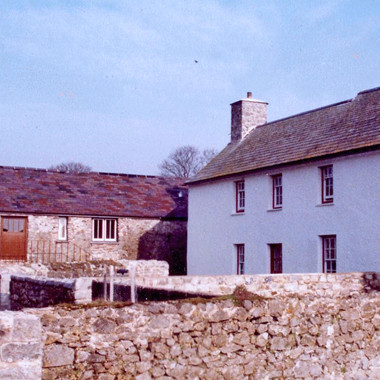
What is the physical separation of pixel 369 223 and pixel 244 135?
35.7ft

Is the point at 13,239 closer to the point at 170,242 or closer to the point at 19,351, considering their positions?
the point at 170,242

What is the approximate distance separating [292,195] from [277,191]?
1.17 meters

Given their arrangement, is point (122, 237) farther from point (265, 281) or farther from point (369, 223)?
point (265, 281)

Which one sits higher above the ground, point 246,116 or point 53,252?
point 246,116

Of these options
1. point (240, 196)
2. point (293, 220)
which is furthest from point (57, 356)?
point (240, 196)

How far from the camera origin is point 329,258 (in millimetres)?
20156

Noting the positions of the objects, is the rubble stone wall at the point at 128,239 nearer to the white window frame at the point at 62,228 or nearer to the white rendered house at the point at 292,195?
the white window frame at the point at 62,228

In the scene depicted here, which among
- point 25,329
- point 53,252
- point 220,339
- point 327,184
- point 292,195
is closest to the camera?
point 25,329

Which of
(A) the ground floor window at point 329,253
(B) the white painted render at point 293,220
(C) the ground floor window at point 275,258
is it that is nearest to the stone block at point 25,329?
(B) the white painted render at point 293,220

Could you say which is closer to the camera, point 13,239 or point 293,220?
point 293,220

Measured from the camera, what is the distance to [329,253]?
20.2m

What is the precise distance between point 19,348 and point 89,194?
2513cm

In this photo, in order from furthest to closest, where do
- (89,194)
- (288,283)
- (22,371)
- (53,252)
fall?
(89,194) → (53,252) → (288,283) → (22,371)

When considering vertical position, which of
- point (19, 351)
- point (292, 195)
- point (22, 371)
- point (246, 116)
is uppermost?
point (246, 116)
